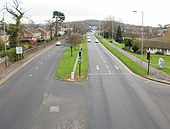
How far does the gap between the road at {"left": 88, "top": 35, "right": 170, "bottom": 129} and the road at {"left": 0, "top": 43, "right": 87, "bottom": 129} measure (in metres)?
0.91

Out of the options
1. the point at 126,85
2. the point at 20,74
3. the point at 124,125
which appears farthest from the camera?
the point at 20,74

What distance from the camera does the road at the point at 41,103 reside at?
12.6 m

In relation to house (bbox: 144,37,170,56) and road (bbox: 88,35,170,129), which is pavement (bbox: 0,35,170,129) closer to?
road (bbox: 88,35,170,129)

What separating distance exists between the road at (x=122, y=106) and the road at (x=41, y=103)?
91 centimetres

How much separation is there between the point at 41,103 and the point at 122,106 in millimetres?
5470

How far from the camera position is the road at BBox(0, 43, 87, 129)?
12602 mm

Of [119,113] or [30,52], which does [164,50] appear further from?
[119,113]

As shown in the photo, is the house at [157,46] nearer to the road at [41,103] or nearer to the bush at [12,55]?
the bush at [12,55]

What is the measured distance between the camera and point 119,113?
14.0 metres

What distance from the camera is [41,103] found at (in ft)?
52.3

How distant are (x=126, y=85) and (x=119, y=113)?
7511mm

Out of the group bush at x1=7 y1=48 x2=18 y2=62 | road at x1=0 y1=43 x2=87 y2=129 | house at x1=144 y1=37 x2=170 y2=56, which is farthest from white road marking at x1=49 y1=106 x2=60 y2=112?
house at x1=144 y1=37 x2=170 y2=56

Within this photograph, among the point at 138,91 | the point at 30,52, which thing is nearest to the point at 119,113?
the point at 138,91

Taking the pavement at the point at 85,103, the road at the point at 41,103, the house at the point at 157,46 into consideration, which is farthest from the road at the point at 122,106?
the house at the point at 157,46
